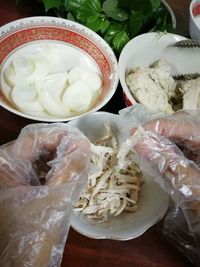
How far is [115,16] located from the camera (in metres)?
0.90

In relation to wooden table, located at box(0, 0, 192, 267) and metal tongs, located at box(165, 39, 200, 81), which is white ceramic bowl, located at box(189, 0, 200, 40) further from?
wooden table, located at box(0, 0, 192, 267)

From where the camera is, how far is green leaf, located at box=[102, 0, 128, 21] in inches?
35.4

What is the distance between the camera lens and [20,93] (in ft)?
2.52

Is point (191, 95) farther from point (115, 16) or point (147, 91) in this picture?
point (115, 16)

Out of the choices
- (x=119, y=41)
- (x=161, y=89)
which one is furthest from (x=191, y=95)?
(x=119, y=41)

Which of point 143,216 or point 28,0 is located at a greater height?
point 28,0

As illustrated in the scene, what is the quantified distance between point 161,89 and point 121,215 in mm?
316

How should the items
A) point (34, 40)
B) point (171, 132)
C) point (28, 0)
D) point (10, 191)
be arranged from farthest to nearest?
1. point (28, 0)
2. point (34, 40)
3. point (171, 132)
4. point (10, 191)

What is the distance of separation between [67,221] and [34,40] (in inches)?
19.4

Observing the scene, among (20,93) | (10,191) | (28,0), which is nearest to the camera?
(10,191)

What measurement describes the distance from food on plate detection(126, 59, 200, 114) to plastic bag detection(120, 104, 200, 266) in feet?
0.32

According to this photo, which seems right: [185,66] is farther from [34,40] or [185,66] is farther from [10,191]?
[10,191]

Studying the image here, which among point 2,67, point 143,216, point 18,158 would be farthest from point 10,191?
point 2,67

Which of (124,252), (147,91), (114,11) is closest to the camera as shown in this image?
(124,252)
